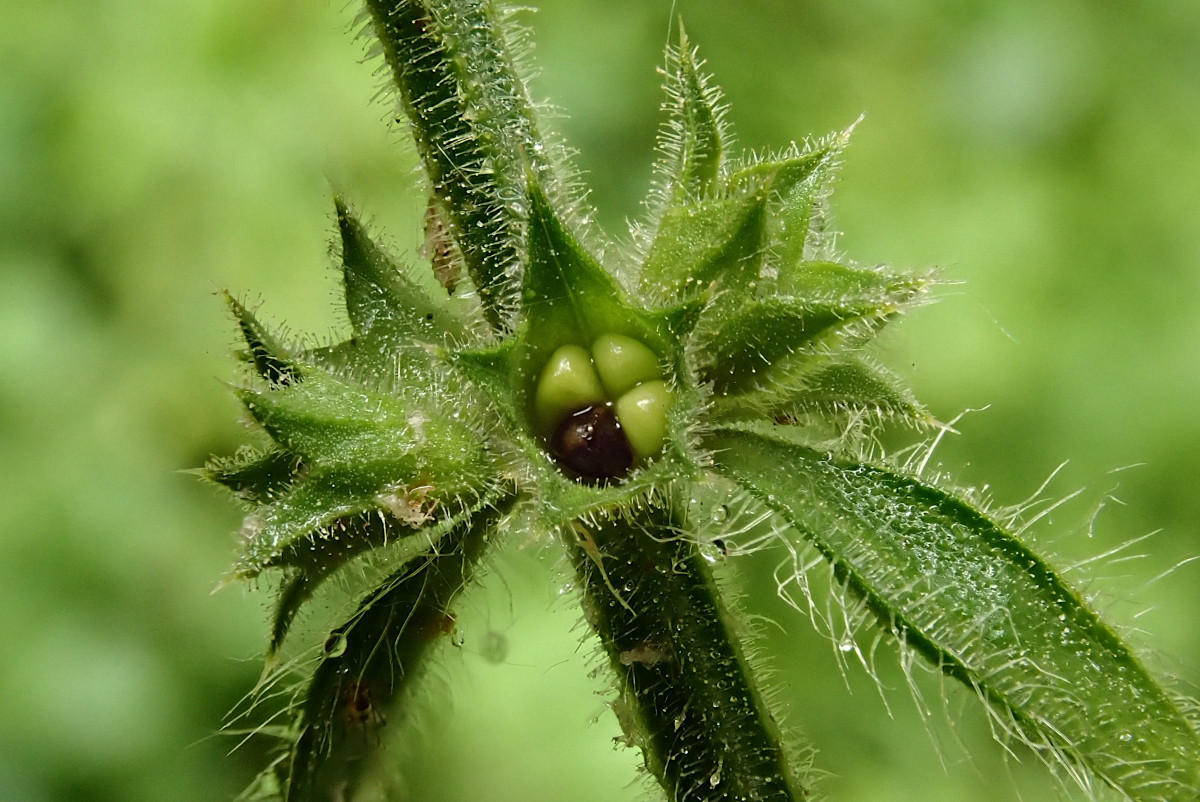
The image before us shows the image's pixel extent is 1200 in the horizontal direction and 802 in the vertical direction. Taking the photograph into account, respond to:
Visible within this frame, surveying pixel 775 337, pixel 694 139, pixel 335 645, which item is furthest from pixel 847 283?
pixel 335 645

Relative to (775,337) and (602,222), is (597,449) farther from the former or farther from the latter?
(602,222)

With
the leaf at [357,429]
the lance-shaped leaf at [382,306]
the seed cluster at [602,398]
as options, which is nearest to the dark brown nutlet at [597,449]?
the seed cluster at [602,398]

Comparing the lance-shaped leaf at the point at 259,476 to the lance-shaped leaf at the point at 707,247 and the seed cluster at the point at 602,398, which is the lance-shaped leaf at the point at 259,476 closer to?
the seed cluster at the point at 602,398

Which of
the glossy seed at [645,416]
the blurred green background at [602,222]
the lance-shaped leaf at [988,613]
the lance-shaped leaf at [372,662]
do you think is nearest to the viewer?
the lance-shaped leaf at [988,613]

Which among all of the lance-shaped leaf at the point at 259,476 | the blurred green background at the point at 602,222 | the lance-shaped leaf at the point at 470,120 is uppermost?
the lance-shaped leaf at the point at 470,120

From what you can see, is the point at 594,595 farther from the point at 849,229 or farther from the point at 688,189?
the point at 849,229

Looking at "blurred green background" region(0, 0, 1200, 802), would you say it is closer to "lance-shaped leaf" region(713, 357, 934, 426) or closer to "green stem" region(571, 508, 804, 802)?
"green stem" region(571, 508, 804, 802)

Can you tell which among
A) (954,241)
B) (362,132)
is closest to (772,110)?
(954,241)

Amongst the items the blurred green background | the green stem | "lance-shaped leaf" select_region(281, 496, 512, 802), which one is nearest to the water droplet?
"lance-shaped leaf" select_region(281, 496, 512, 802)
